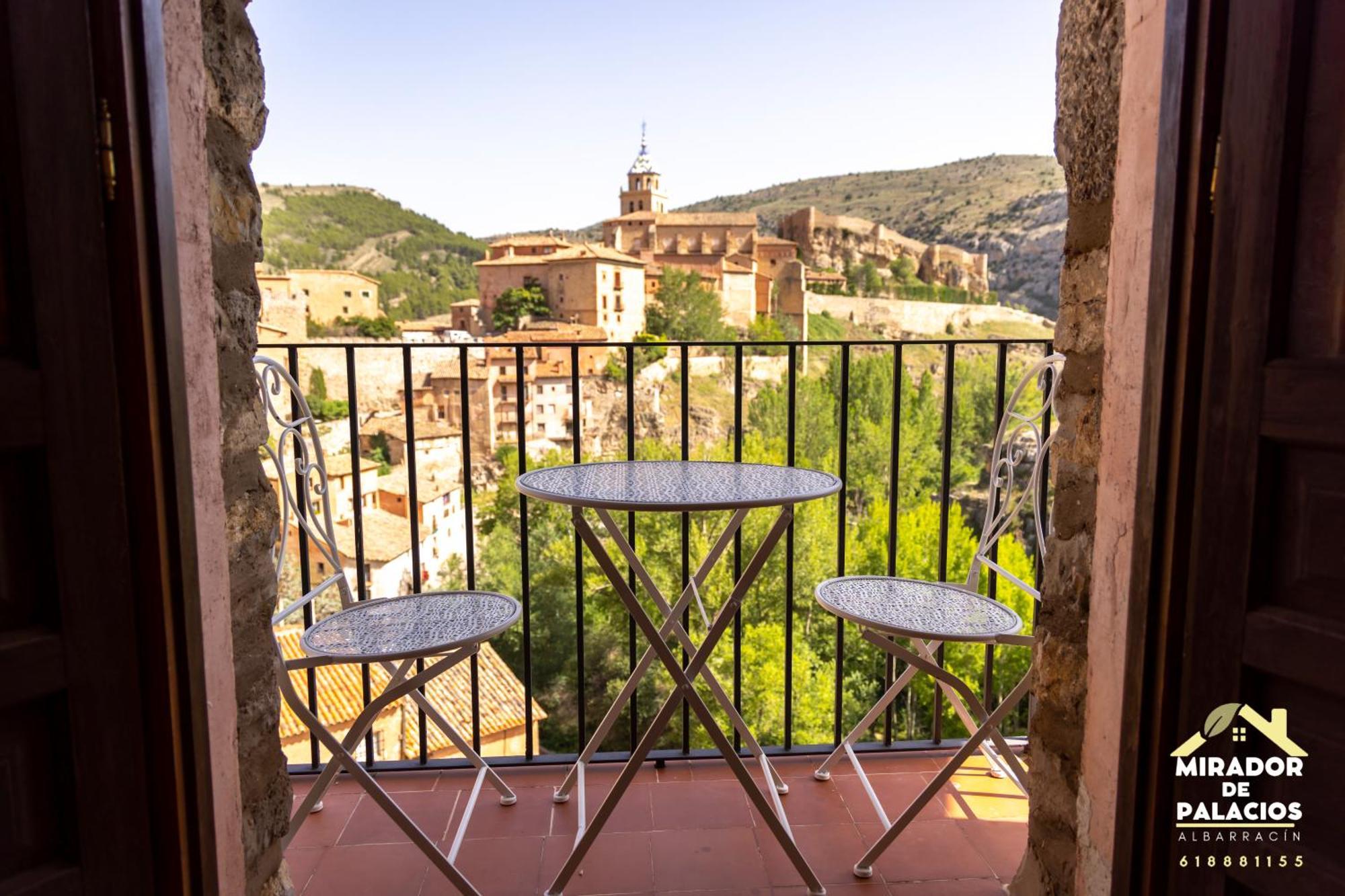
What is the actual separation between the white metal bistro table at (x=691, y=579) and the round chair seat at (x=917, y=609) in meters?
0.27

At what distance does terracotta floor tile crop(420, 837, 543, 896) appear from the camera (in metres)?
1.69

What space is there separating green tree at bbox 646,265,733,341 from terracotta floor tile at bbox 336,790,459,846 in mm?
38296

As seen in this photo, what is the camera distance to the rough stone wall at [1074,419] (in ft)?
4.16

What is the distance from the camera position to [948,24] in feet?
136

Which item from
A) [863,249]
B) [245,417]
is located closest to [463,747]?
[245,417]

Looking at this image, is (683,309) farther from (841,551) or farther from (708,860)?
(708,860)

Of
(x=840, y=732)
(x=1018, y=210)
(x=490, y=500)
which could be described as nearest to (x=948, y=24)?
(x=1018, y=210)

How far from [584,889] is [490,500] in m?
29.1

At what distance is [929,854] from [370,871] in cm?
129

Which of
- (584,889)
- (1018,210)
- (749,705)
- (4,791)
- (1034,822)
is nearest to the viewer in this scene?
(4,791)

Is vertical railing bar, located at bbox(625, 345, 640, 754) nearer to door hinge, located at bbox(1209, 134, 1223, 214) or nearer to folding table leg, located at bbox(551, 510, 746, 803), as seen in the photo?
folding table leg, located at bbox(551, 510, 746, 803)

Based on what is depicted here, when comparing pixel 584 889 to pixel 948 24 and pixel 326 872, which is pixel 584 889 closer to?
pixel 326 872

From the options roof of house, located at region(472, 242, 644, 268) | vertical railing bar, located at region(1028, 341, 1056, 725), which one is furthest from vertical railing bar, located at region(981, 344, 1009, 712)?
roof of house, located at region(472, 242, 644, 268)

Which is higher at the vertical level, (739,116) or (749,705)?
(739,116)
